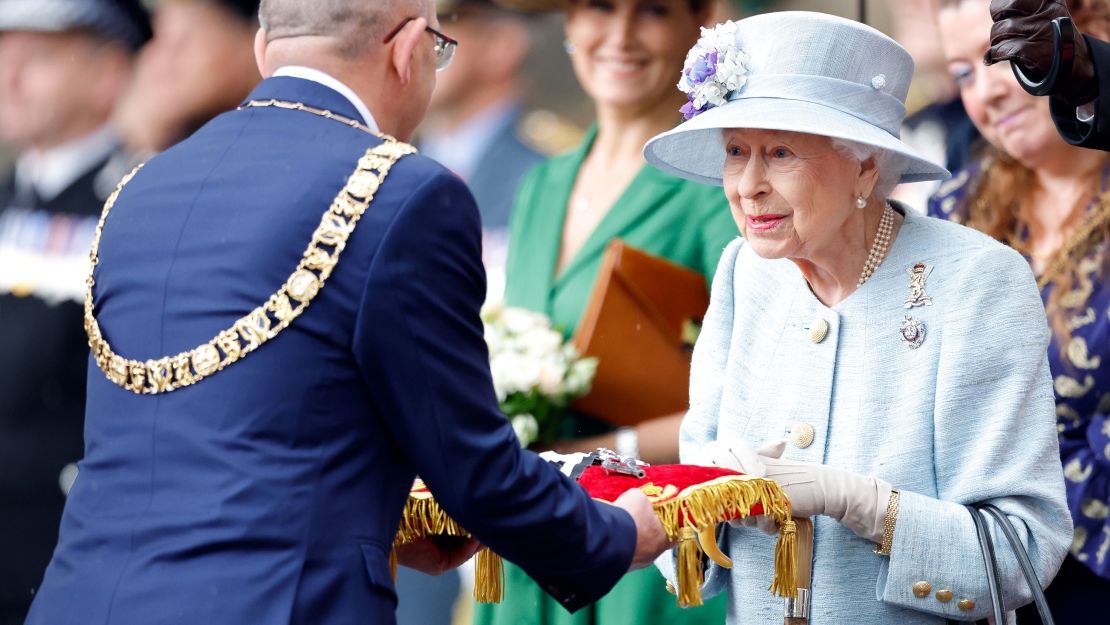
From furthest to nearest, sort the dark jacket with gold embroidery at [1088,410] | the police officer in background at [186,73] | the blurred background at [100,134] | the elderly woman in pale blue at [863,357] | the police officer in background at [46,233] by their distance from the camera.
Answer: the police officer in background at [186,73]
the police officer in background at [46,233]
the blurred background at [100,134]
the dark jacket with gold embroidery at [1088,410]
the elderly woman in pale blue at [863,357]

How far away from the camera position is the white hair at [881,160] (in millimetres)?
3029

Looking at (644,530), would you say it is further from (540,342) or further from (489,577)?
(540,342)

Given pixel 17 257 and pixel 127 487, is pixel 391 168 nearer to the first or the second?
pixel 127 487

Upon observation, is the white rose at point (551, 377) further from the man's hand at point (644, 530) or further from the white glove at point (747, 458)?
the man's hand at point (644, 530)

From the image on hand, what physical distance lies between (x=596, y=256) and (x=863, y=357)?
1.59m

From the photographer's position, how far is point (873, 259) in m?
3.13

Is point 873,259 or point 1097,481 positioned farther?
point 1097,481

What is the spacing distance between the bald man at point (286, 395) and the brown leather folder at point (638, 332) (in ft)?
5.18

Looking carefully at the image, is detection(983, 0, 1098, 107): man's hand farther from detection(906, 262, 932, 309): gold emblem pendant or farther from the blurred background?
the blurred background

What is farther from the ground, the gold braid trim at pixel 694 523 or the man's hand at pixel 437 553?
the gold braid trim at pixel 694 523


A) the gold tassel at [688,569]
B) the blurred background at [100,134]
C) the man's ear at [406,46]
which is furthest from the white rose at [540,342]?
the man's ear at [406,46]

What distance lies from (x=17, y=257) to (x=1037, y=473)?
4.24 meters

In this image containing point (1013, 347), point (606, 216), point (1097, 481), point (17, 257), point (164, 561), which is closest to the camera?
point (164, 561)

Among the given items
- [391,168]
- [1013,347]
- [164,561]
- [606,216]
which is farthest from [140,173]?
[606,216]
